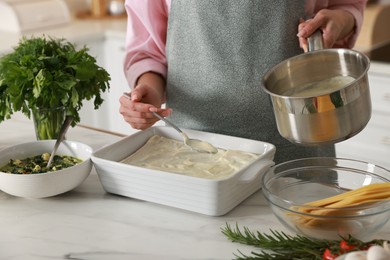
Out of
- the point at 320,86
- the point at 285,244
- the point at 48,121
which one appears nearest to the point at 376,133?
the point at 320,86

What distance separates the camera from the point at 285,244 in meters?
0.93

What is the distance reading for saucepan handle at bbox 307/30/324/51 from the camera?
47.3 inches

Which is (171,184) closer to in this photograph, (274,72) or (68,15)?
(274,72)

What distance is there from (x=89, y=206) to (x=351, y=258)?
1.59ft

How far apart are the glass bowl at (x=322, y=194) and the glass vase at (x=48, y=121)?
17.5 inches

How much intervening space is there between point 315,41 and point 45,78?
488mm

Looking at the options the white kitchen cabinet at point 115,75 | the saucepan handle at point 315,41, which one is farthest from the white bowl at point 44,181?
the white kitchen cabinet at point 115,75

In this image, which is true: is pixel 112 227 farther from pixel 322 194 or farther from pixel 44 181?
pixel 322 194

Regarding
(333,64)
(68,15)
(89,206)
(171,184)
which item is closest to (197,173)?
(171,184)

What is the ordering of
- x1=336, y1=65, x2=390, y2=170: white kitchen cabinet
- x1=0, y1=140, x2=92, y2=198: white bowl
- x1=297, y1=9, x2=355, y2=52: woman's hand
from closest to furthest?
x1=0, y1=140, x2=92, y2=198: white bowl < x1=297, y1=9, x2=355, y2=52: woman's hand < x1=336, y1=65, x2=390, y2=170: white kitchen cabinet

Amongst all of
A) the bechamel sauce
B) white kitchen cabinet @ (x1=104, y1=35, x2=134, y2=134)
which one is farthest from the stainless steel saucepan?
white kitchen cabinet @ (x1=104, y1=35, x2=134, y2=134)

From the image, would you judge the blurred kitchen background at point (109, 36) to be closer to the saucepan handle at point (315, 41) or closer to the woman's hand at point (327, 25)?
the woman's hand at point (327, 25)

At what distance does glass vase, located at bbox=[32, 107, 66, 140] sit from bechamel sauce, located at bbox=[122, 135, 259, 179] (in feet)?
0.59

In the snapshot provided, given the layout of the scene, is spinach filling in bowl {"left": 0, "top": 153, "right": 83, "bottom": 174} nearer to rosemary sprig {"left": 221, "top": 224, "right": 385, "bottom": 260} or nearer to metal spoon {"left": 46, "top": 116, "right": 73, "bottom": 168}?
metal spoon {"left": 46, "top": 116, "right": 73, "bottom": 168}
